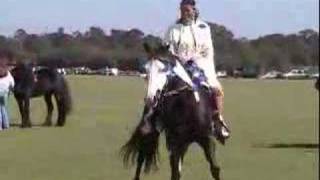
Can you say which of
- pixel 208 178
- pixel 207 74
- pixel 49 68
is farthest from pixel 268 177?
pixel 49 68

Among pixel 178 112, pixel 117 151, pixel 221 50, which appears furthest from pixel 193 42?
pixel 221 50

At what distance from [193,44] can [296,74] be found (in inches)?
3382

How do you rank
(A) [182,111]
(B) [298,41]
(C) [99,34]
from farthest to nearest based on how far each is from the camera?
(C) [99,34]
(B) [298,41]
(A) [182,111]

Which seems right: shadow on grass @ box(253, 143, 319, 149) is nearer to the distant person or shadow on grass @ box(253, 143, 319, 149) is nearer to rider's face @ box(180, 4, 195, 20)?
the distant person

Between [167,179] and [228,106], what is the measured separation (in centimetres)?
2400

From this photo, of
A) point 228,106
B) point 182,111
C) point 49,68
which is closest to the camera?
point 182,111

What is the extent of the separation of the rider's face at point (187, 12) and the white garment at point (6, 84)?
11551 millimetres

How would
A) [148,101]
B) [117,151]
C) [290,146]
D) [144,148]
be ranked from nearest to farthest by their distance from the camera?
[148,101]
[144,148]
[117,151]
[290,146]

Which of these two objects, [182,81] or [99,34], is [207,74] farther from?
[99,34]

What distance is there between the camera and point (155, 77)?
9.86 meters

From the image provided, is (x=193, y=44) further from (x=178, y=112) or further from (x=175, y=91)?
(x=178, y=112)

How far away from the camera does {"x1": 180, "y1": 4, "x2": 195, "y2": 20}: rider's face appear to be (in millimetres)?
10258

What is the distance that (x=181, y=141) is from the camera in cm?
1001

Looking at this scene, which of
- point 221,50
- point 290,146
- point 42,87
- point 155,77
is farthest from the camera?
point 221,50
